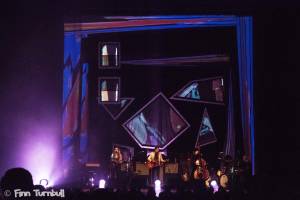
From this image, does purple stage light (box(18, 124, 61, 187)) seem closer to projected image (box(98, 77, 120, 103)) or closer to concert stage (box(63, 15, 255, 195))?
concert stage (box(63, 15, 255, 195))

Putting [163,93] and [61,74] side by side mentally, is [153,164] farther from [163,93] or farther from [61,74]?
[61,74]

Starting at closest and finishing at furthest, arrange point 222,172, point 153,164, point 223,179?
point 223,179 < point 222,172 < point 153,164

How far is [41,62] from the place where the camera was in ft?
32.3

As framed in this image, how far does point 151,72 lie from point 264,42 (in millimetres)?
2845

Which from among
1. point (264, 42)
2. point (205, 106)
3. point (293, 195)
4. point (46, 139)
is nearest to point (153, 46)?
point (205, 106)

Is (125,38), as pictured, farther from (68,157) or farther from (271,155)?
(271,155)

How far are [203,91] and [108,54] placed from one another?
8.15 ft

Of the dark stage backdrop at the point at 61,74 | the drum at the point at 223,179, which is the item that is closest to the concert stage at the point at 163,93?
the drum at the point at 223,179

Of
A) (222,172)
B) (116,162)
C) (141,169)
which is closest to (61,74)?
(116,162)

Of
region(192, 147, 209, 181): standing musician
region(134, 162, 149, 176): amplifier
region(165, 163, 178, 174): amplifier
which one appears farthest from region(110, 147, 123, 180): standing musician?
region(192, 147, 209, 181): standing musician

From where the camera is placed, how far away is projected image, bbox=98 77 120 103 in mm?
11359

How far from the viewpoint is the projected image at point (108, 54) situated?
1141cm

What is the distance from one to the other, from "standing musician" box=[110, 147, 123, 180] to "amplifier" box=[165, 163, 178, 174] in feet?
3.57

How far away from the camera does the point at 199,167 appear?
1071 centimetres
